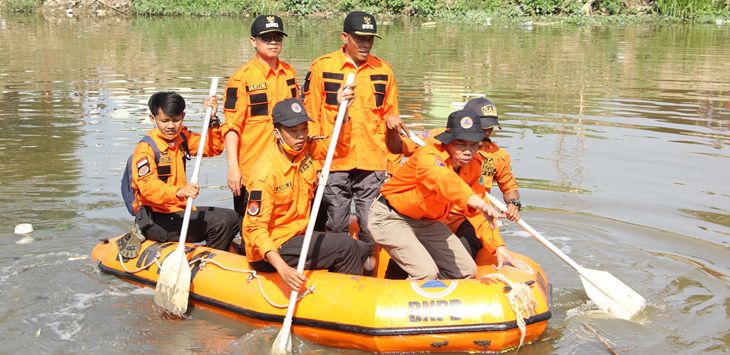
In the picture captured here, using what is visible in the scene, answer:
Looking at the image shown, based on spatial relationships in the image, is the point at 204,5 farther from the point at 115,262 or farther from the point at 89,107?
the point at 115,262

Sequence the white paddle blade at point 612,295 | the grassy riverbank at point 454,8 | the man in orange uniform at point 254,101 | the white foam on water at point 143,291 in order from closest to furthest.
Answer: the white paddle blade at point 612,295 → the man in orange uniform at point 254,101 → the white foam on water at point 143,291 → the grassy riverbank at point 454,8

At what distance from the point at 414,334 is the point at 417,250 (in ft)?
2.13

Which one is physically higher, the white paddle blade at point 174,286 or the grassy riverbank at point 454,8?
the grassy riverbank at point 454,8

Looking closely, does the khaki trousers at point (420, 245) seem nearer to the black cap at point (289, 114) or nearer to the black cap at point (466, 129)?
the black cap at point (466, 129)

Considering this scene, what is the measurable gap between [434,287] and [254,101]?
76.3 inches

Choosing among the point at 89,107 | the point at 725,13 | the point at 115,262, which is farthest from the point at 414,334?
the point at 725,13

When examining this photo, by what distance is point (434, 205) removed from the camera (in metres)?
5.83

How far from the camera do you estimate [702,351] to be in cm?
559

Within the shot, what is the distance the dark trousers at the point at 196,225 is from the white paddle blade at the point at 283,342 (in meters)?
A: 1.42

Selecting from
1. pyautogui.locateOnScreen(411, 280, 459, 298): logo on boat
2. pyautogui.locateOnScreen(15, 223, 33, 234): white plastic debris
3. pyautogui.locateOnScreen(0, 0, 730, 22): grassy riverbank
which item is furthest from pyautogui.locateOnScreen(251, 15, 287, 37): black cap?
pyautogui.locateOnScreen(0, 0, 730, 22): grassy riverbank

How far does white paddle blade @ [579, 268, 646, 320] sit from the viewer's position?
607cm

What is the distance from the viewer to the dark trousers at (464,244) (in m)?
6.28

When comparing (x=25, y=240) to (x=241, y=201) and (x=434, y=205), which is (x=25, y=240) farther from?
(x=434, y=205)

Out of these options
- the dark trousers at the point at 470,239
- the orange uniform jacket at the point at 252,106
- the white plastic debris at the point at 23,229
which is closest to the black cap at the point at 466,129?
the dark trousers at the point at 470,239
